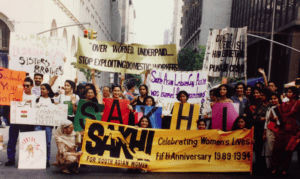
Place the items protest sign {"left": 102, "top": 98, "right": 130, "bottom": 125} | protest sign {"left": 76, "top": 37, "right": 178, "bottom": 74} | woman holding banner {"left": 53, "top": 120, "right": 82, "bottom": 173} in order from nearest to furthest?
woman holding banner {"left": 53, "top": 120, "right": 82, "bottom": 173} < protest sign {"left": 102, "top": 98, "right": 130, "bottom": 125} < protest sign {"left": 76, "top": 37, "right": 178, "bottom": 74}

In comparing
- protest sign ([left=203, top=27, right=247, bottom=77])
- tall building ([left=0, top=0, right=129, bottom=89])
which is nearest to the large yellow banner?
protest sign ([left=203, top=27, right=247, bottom=77])

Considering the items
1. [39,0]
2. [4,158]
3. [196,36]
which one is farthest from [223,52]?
[196,36]

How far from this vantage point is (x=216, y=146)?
6.11 m

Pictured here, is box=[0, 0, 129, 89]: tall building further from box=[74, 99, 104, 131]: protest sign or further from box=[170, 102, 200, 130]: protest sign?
box=[170, 102, 200, 130]: protest sign

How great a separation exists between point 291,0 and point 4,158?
959 inches

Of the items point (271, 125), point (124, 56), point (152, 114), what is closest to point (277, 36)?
point (124, 56)

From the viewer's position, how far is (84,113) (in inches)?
248

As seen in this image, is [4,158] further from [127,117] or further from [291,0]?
[291,0]

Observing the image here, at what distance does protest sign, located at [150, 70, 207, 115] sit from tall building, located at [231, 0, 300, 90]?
62.9 feet

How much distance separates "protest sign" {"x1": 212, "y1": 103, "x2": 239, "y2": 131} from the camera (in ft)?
21.0

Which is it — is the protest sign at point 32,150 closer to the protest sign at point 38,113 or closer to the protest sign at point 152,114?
the protest sign at point 38,113

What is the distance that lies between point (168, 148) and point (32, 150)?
2.68 metres

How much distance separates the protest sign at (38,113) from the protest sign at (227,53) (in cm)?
414

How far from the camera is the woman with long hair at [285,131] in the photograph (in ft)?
19.6
